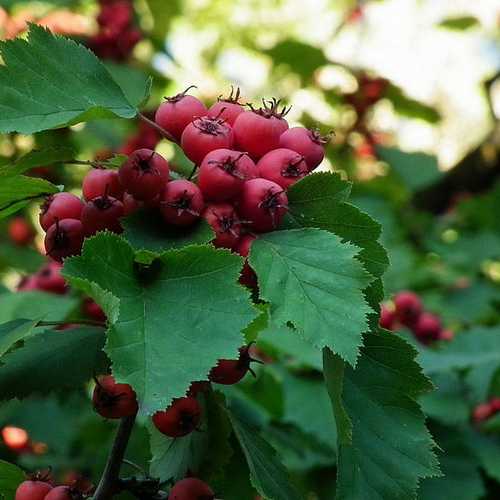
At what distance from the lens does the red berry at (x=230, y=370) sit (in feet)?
4.08

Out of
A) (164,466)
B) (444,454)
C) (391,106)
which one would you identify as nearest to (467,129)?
(391,106)

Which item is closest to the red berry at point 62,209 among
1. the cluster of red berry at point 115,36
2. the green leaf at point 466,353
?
the green leaf at point 466,353

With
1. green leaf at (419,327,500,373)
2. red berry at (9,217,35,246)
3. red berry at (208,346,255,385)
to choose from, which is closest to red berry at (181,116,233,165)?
red berry at (208,346,255,385)

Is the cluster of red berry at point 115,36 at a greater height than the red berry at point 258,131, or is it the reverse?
the red berry at point 258,131

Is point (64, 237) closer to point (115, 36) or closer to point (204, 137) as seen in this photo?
point (204, 137)

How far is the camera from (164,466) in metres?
1.46

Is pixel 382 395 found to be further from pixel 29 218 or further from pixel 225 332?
pixel 29 218

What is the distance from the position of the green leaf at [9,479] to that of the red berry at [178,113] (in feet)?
1.70

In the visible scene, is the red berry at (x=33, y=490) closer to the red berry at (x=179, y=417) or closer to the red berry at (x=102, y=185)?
the red berry at (x=179, y=417)

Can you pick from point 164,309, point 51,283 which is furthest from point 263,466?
point 51,283

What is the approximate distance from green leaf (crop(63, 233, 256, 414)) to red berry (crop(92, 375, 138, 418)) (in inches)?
5.9

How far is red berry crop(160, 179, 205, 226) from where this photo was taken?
1202mm

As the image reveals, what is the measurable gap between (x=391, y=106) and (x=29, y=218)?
1.55 m

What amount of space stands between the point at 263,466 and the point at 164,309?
384 mm
